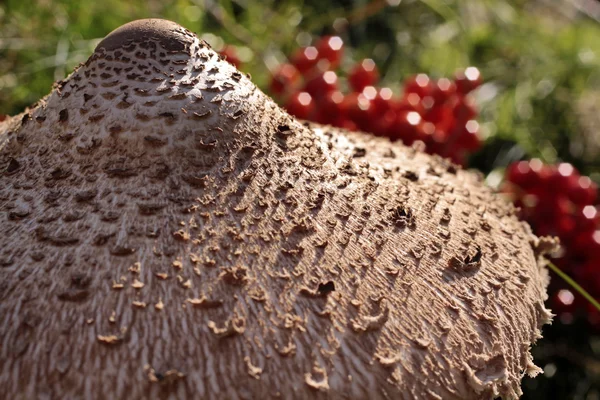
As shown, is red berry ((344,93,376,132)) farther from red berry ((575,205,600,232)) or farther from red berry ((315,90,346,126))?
red berry ((575,205,600,232))

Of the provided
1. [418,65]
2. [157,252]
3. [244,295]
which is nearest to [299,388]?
[244,295]

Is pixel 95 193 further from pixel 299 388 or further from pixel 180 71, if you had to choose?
pixel 299 388

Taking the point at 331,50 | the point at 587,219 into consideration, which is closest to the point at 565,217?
the point at 587,219

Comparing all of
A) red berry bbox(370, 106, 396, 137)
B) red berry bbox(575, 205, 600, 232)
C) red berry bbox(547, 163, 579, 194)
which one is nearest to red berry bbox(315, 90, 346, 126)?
red berry bbox(370, 106, 396, 137)

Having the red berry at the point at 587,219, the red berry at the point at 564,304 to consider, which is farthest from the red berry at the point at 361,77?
the red berry at the point at 564,304

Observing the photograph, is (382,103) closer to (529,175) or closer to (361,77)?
(361,77)

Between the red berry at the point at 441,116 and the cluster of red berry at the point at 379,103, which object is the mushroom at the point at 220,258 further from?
the red berry at the point at 441,116
